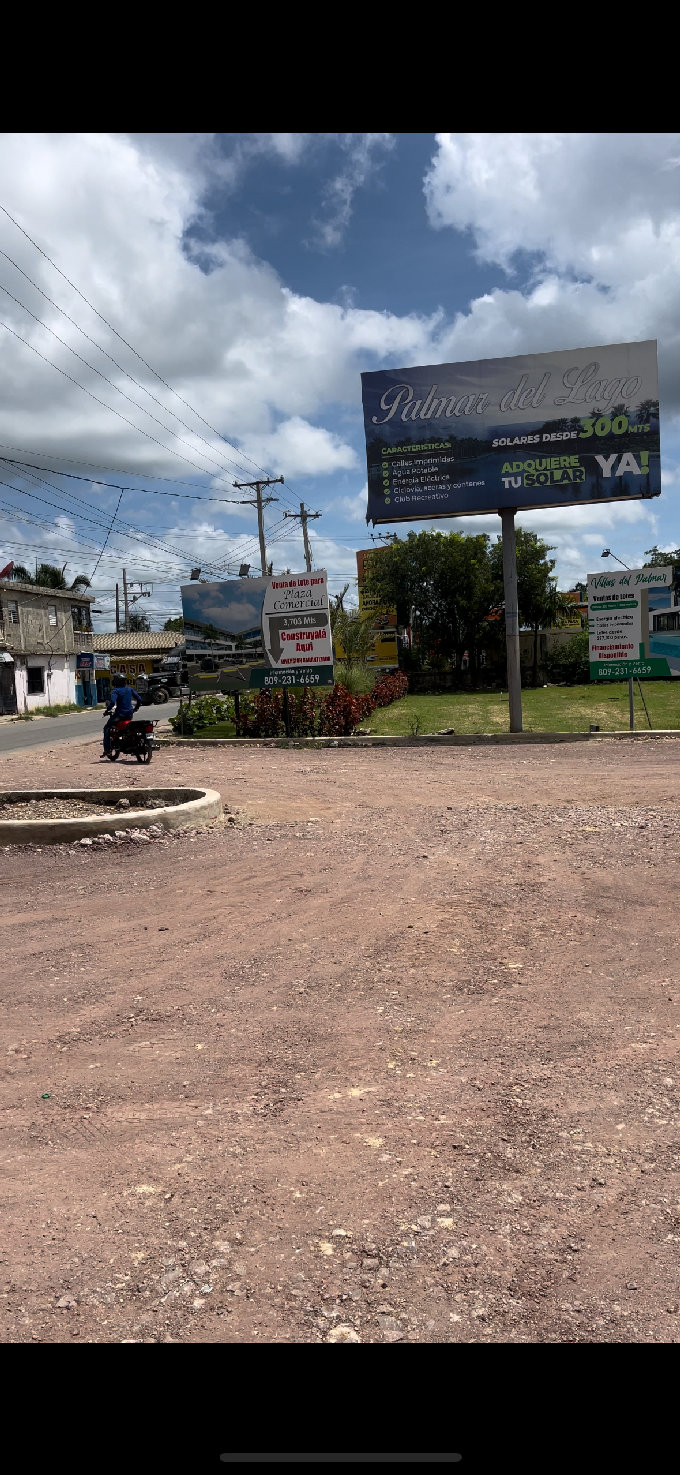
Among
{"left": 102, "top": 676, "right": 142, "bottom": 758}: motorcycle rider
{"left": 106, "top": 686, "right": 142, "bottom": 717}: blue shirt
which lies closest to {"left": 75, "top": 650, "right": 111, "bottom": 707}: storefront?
{"left": 102, "top": 676, "right": 142, "bottom": 758}: motorcycle rider

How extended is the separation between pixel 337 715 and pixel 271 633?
213 cm

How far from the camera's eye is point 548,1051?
3896mm

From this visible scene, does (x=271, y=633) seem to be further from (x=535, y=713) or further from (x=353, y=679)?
(x=535, y=713)

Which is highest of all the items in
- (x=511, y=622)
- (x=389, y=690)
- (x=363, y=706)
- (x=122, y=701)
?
(x=511, y=622)

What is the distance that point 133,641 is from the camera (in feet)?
279

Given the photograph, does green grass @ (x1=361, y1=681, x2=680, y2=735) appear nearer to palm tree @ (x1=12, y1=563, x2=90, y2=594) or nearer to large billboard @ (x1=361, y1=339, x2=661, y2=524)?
large billboard @ (x1=361, y1=339, x2=661, y2=524)

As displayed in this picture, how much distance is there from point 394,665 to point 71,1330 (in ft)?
134

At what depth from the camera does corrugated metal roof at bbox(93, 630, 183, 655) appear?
81512mm

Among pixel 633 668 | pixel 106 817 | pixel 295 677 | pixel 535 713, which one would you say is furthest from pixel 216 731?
pixel 106 817

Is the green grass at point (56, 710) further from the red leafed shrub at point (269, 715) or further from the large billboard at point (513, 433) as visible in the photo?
the large billboard at point (513, 433)

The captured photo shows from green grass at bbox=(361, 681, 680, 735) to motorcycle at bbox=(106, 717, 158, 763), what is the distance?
18.4ft

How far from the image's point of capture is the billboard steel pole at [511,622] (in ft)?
59.8
